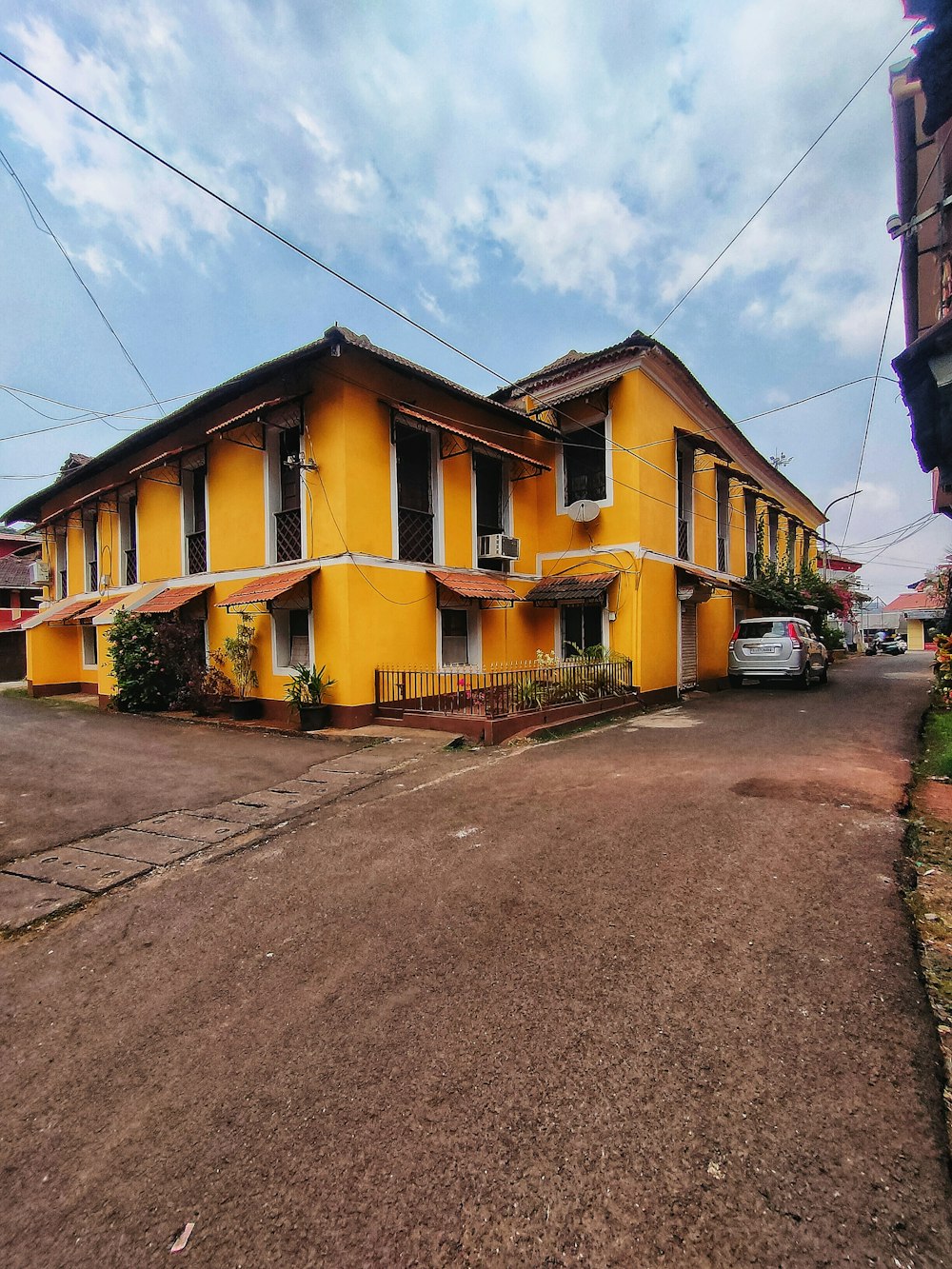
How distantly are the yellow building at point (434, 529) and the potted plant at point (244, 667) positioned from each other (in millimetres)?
207

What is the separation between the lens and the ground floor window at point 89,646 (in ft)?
57.6

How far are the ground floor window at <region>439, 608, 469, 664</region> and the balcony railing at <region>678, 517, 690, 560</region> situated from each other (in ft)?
18.8

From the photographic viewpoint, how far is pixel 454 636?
38.5 feet

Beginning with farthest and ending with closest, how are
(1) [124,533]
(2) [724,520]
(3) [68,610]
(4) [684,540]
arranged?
(2) [724,520]
(3) [68,610]
(1) [124,533]
(4) [684,540]

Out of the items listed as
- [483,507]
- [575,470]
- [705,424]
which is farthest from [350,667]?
[705,424]

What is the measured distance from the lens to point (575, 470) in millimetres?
13133

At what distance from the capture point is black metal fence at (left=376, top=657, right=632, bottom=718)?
9.23m

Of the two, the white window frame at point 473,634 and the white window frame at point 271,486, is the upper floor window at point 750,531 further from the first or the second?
the white window frame at point 271,486

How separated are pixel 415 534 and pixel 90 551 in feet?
39.2

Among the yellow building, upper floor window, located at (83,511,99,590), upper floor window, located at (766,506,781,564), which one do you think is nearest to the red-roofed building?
upper floor window, located at (766,506,781,564)

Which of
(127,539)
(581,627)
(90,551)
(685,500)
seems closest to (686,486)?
(685,500)

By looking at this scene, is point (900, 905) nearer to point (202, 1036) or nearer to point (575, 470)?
point (202, 1036)

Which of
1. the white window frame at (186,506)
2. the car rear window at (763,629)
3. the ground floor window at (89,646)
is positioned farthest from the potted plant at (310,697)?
the ground floor window at (89,646)

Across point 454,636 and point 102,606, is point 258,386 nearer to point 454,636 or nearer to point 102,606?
point 454,636
